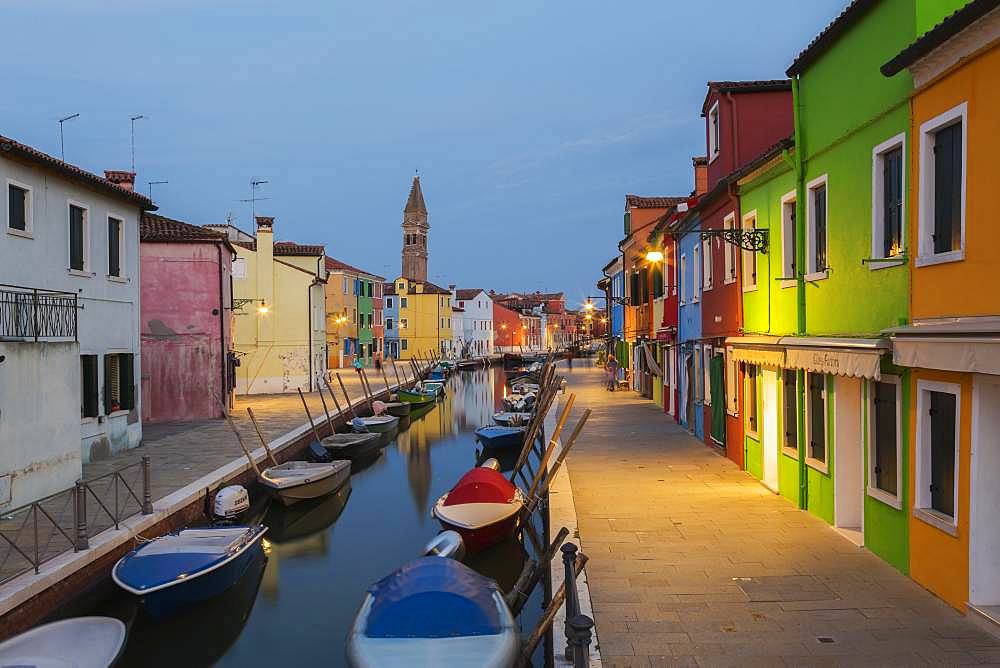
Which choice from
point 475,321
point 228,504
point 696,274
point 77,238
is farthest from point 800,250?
point 475,321

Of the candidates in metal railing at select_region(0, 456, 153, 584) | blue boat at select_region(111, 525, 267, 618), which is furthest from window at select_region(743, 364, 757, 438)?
metal railing at select_region(0, 456, 153, 584)

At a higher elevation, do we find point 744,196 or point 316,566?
point 744,196

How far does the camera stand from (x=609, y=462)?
57.1 feet

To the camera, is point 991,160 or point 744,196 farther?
point 744,196

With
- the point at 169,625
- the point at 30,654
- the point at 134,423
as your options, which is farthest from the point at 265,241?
the point at 30,654

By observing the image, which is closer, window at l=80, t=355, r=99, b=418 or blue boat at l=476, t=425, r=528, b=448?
window at l=80, t=355, r=99, b=418

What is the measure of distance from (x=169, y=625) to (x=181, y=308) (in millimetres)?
18917

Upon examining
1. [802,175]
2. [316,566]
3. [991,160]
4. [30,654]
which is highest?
[802,175]

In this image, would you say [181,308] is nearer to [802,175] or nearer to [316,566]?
[316,566]

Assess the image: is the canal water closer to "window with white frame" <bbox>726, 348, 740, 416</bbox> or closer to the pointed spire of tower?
"window with white frame" <bbox>726, 348, 740, 416</bbox>

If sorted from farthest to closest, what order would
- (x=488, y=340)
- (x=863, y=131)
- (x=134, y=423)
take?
(x=488, y=340), (x=134, y=423), (x=863, y=131)

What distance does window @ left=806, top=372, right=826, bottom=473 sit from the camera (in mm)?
11633

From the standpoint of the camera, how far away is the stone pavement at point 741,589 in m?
6.98

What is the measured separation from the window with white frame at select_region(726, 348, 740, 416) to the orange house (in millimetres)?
7711
